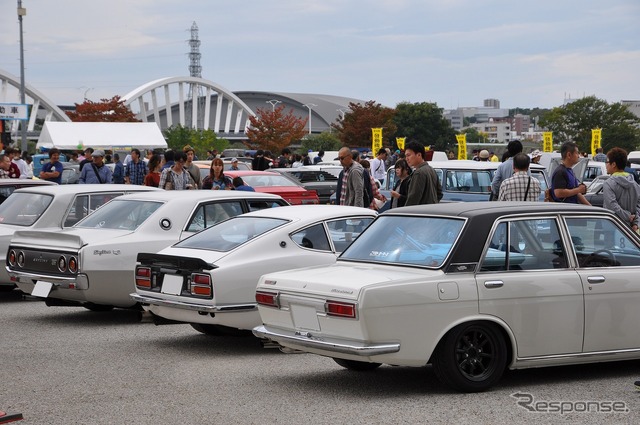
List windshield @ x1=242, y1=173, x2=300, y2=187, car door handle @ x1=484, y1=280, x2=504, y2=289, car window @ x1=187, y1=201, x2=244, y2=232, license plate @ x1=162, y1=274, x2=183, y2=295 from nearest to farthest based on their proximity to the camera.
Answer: car door handle @ x1=484, y1=280, x2=504, y2=289 < license plate @ x1=162, y1=274, x2=183, y2=295 < car window @ x1=187, y1=201, x2=244, y2=232 < windshield @ x1=242, y1=173, x2=300, y2=187

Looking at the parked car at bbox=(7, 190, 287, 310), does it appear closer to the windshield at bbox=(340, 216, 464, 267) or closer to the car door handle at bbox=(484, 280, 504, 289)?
the windshield at bbox=(340, 216, 464, 267)

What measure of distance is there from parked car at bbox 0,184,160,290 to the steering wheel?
271 inches

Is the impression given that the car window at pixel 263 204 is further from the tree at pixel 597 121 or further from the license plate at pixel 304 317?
the tree at pixel 597 121

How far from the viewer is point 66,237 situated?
34.9 ft

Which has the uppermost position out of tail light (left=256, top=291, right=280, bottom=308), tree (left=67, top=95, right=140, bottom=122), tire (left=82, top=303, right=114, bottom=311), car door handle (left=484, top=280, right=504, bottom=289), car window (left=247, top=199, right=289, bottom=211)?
tree (left=67, top=95, right=140, bottom=122)

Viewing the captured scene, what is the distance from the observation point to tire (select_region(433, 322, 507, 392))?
265 inches

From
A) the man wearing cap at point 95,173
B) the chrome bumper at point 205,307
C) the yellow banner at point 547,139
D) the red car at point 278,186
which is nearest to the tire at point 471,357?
the chrome bumper at point 205,307

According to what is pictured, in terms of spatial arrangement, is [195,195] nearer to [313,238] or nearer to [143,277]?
[143,277]

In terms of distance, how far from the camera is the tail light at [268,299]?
7281 mm

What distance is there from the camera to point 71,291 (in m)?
10.4

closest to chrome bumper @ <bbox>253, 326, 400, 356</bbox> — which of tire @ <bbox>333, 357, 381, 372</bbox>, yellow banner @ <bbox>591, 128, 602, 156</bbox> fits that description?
tire @ <bbox>333, 357, 381, 372</bbox>

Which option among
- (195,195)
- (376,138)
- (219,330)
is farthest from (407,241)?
(376,138)

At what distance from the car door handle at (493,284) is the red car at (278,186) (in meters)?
18.4

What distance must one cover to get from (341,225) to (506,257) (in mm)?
2776
